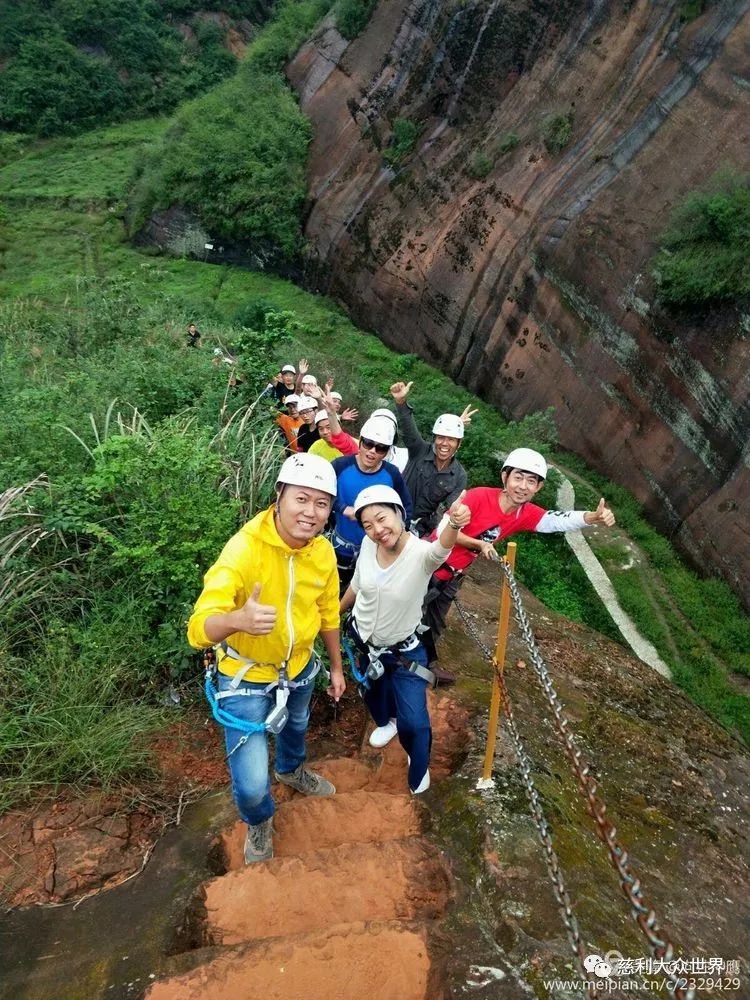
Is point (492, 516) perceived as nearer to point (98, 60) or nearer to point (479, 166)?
point (479, 166)

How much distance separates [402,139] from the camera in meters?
18.7

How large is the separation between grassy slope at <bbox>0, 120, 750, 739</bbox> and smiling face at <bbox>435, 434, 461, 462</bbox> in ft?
21.9

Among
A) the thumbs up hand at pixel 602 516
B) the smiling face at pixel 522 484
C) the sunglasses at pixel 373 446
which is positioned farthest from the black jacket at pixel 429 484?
the thumbs up hand at pixel 602 516

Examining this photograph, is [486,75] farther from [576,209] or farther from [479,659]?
[479,659]

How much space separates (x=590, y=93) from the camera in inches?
576

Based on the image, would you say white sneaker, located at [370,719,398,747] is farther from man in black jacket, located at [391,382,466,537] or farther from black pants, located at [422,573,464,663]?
man in black jacket, located at [391,382,466,537]

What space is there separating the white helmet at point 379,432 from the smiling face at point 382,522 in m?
1.07

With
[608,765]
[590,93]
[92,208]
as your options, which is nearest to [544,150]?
[590,93]

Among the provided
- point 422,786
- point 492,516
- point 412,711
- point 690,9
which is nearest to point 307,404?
point 492,516

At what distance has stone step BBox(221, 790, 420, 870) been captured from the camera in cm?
338

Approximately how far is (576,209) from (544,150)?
2299mm

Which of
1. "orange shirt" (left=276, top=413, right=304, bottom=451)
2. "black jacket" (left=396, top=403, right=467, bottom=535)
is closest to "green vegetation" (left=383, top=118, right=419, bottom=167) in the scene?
"orange shirt" (left=276, top=413, right=304, bottom=451)

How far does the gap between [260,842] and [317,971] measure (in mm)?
780

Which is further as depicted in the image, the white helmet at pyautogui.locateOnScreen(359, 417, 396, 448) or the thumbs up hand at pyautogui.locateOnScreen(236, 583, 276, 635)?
the white helmet at pyautogui.locateOnScreen(359, 417, 396, 448)
